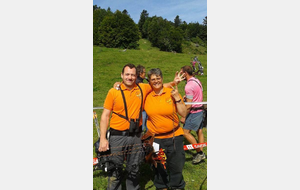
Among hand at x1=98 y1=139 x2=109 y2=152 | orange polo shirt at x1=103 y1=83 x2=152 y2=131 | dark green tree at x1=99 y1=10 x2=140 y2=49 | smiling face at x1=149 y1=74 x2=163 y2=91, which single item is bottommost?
hand at x1=98 y1=139 x2=109 y2=152

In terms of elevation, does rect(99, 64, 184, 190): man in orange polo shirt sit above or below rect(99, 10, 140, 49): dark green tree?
below

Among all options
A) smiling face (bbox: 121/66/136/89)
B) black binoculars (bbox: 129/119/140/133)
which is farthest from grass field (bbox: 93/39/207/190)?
smiling face (bbox: 121/66/136/89)

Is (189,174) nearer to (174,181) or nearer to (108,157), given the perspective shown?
(174,181)

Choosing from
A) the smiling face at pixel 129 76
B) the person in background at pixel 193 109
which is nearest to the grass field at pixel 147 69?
the person in background at pixel 193 109

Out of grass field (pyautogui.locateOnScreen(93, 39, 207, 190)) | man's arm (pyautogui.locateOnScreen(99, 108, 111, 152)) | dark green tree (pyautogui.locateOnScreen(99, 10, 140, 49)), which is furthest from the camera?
dark green tree (pyautogui.locateOnScreen(99, 10, 140, 49))

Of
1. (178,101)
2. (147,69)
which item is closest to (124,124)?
(178,101)

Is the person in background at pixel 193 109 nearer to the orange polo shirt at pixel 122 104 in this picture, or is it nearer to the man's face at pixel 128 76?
the orange polo shirt at pixel 122 104

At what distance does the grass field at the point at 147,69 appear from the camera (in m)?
→ 3.39

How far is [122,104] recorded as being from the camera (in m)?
2.32

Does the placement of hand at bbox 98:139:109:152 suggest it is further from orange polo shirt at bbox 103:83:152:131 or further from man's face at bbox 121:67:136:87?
man's face at bbox 121:67:136:87

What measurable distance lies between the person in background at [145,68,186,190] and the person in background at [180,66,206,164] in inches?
39.5

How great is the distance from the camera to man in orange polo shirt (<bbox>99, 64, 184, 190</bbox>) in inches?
91.1
